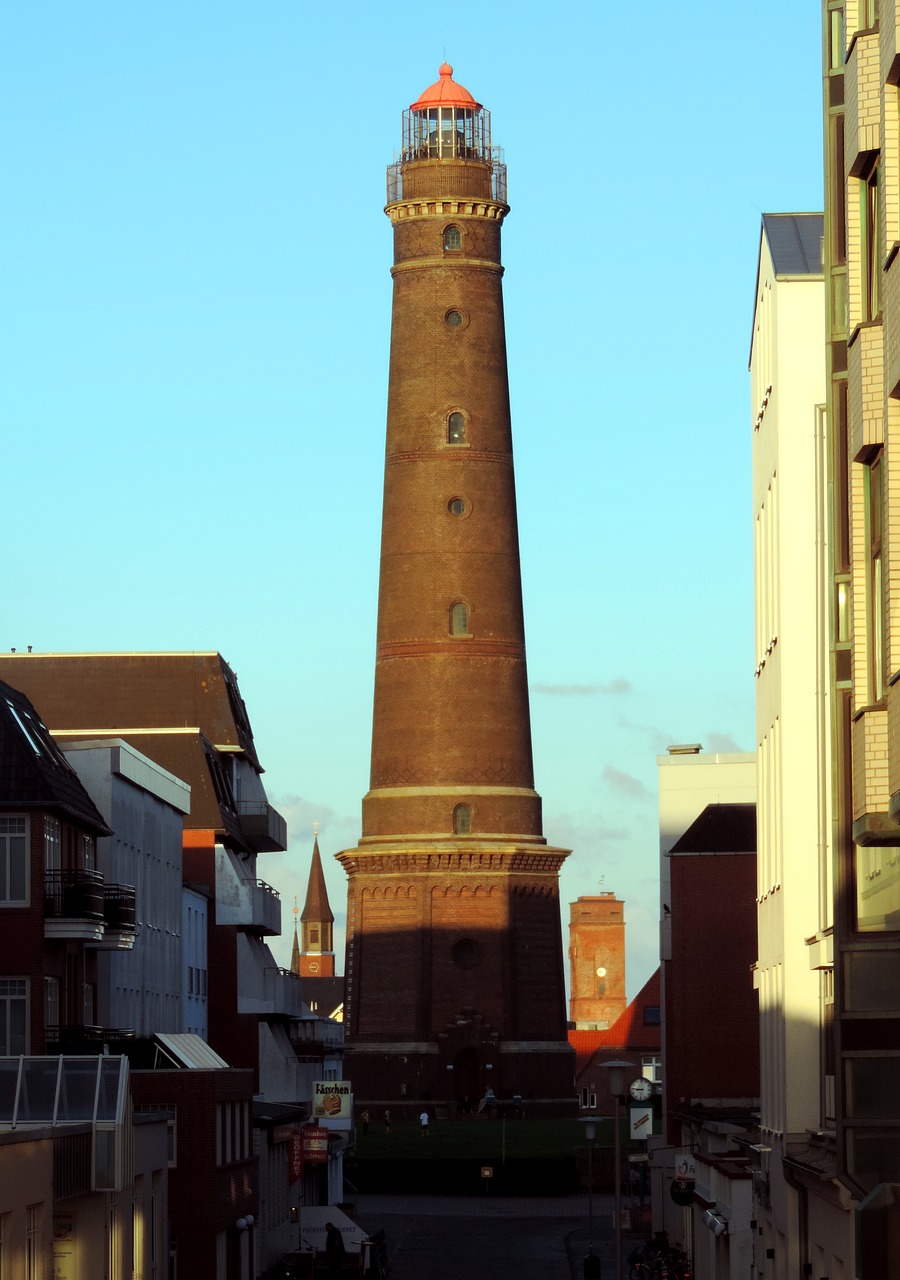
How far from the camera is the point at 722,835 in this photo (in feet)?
179

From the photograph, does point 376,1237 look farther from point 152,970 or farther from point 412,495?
point 412,495

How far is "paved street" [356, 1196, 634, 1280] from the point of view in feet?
168

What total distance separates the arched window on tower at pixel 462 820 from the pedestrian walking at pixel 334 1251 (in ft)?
123

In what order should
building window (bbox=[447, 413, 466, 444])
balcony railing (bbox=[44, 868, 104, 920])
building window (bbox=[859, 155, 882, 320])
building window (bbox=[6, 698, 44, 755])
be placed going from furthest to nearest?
1. building window (bbox=[447, 413, 466, 444])
2. building window (bbox=[6, 698, 44, 755])
3. balcony railing (bbox=[44, 868, 104, 920])
4. building window (bbox=[859, 155, 882, 320])

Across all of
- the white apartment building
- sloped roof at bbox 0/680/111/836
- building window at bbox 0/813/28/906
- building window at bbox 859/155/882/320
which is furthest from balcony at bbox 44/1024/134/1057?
building window at bbox 859/155/882/320

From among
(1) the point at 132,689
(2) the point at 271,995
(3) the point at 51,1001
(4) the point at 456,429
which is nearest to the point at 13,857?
(3) the point at 51,1001

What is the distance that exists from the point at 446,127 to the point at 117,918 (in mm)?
52749

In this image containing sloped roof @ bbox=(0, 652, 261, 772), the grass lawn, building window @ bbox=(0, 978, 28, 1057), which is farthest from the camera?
the grass lawn

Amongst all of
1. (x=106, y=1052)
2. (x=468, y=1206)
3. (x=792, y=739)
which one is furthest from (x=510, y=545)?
(x=792, y=739)

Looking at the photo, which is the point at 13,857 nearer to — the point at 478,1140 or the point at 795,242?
the point at 795,242

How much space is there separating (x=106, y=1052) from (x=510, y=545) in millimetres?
46474

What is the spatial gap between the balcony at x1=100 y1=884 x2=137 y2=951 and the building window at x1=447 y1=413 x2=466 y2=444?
44.7 meters

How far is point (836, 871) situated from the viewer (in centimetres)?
2431

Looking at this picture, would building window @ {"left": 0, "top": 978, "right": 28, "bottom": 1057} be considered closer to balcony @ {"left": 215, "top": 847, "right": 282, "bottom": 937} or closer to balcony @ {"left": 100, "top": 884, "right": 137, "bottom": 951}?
balcony @ {"left": 100, "top": 884, "right": 137, "bottom": 951}
